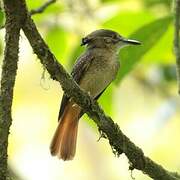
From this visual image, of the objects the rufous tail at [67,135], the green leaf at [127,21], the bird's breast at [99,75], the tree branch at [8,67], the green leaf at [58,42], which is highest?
the green leaf at [58,42]

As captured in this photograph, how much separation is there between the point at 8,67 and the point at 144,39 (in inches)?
43.4

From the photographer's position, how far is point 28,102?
756 centimetres

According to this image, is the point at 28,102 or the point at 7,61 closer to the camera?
the point at 7,61

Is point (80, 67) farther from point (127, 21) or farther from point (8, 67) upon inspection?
point (8, 67)

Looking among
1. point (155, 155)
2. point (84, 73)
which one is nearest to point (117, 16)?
point (84, 73)

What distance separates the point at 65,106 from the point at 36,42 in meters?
1.26

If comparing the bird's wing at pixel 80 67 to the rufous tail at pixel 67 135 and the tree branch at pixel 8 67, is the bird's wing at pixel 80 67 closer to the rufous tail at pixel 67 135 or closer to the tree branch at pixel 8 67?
the rufous tail at pixel 67 135

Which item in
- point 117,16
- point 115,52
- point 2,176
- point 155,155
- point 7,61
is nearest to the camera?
point 7,61

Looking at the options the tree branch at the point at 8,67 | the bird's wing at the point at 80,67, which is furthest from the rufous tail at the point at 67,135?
the tree branch at the point at 8,67

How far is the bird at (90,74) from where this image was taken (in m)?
3.97

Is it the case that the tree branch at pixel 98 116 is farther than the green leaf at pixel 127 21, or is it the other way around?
the green leaf at pixel 127 21

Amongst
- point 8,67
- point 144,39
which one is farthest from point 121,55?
point 8,67

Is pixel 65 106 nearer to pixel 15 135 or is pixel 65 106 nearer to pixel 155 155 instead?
pixel 155 155

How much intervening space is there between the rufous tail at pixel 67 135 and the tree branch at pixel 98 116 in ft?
2.58
